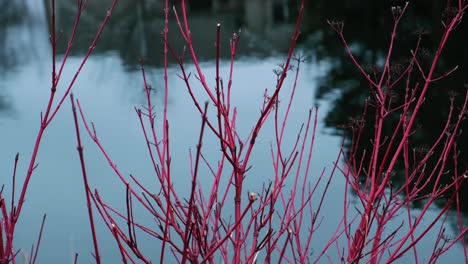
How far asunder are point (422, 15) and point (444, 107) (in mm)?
7813

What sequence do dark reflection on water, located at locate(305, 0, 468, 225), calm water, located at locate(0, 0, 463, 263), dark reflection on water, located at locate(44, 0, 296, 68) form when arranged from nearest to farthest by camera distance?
calm water, located at locate(0, 0, 463, 263), dark reflection on water, located at locate(305, 0, 468, 225), dark reflection on water, located at locate(44, 0, 296, 68)

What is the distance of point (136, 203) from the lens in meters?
8.23

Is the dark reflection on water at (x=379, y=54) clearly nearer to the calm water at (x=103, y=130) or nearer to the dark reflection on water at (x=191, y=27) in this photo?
the calm water at (x=103, y=130)

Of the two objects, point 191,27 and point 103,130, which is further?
point 191,27

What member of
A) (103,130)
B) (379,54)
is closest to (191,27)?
(379,54)

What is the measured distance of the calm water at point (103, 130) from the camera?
26.0 ft

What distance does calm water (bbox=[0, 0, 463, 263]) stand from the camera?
7.93 m

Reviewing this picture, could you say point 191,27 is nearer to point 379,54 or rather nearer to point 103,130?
point 379,54

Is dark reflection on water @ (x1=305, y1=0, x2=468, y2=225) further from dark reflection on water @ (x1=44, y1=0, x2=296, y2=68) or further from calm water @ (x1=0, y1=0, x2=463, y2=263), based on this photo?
dark reflection on water @ (x1=44, y1=0, x2=296, y2=68)

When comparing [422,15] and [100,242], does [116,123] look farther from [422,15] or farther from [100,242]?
[422,15]

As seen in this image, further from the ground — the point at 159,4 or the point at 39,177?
the point at 159,4

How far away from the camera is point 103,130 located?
1130 centimetres

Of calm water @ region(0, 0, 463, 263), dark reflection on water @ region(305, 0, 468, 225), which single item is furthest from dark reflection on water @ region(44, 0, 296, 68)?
dark reflection on water @ region(305, 0, 468, 225)

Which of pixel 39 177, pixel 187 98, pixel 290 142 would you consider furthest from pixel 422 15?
pixel 39 177
